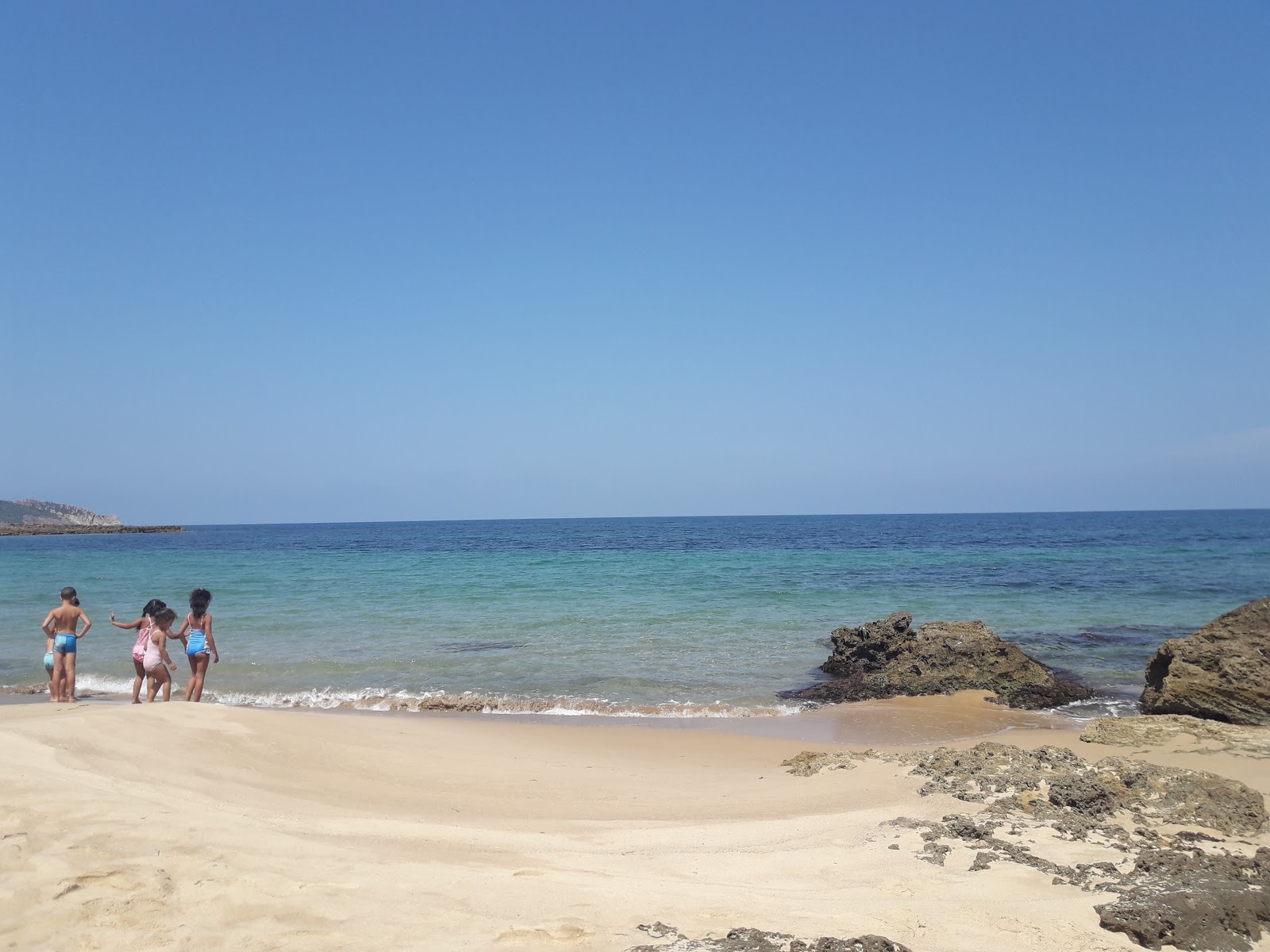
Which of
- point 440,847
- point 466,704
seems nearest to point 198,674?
point 466,704

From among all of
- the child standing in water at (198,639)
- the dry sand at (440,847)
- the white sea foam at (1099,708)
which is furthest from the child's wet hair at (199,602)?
the white sea foam at (1099,708)

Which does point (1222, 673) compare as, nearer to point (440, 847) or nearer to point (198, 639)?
point (440, 847)

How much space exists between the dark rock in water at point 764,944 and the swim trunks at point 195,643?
803 cm

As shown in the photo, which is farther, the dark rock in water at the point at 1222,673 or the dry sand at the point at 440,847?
the dark rock in water at the point at 1222,673

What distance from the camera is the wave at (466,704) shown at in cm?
1120

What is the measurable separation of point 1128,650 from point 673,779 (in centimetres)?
1166

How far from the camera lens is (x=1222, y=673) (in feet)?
29.8

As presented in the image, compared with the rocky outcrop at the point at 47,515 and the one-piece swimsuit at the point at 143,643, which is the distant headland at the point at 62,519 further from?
the one-piece swimsuit at the point at 143,643

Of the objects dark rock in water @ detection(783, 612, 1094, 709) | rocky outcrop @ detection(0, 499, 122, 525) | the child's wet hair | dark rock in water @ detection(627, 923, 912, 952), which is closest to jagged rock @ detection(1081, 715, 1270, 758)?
dark rock in water @ detection(783, 612, 1094, 709)

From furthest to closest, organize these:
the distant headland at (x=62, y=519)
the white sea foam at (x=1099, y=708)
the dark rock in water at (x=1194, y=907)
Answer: the distant headland at (x=62, y=519) → the white sea foam at (x=1099, y=708) → the dark rock in water at (x=1194, y=907)

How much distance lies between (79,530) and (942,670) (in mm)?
125642

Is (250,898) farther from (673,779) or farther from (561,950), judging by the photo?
(673,779)

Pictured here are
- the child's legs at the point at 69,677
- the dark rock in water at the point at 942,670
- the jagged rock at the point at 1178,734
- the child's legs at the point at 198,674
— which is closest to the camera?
the jagged rock at the point at 1178,734

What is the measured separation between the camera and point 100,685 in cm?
1272
